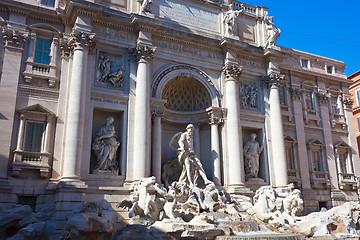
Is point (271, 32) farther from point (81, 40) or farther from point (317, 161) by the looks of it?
point (81, 40)

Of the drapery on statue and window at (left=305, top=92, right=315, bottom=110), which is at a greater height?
window at (left=305, top=92, right=315, bottom=110)

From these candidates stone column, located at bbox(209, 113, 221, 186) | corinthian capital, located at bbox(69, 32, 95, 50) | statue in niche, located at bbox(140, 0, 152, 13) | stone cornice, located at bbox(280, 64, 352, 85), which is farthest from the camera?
stone cornice, located at bbox(280, 64, 352, 85)

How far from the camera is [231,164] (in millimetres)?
20250

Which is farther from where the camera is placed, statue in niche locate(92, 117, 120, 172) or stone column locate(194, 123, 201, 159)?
stone column locate(194, 123, 201, 159)

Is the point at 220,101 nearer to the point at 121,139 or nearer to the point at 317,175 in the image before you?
the point at 121,139

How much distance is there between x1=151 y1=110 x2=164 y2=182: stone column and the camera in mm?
18406

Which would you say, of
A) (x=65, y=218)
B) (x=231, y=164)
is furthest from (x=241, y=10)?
(x=65, y=218)

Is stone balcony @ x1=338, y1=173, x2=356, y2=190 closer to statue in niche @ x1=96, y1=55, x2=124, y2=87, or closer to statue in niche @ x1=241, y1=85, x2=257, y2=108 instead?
statue in niche @ x1=241, y1=85, x2=257, y2=108

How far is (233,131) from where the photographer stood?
20.6 m

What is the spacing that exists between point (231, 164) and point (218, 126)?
8.11 ft

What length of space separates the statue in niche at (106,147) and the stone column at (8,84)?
12.9 feet

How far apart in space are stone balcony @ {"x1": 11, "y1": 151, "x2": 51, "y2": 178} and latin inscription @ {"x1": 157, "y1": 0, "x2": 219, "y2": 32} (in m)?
10.5

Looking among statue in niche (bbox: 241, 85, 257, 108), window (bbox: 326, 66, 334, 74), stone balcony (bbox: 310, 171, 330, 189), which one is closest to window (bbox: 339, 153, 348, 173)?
stone balcony (bbox: 310, 171, 330, 189)

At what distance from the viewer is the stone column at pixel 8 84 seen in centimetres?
1597
